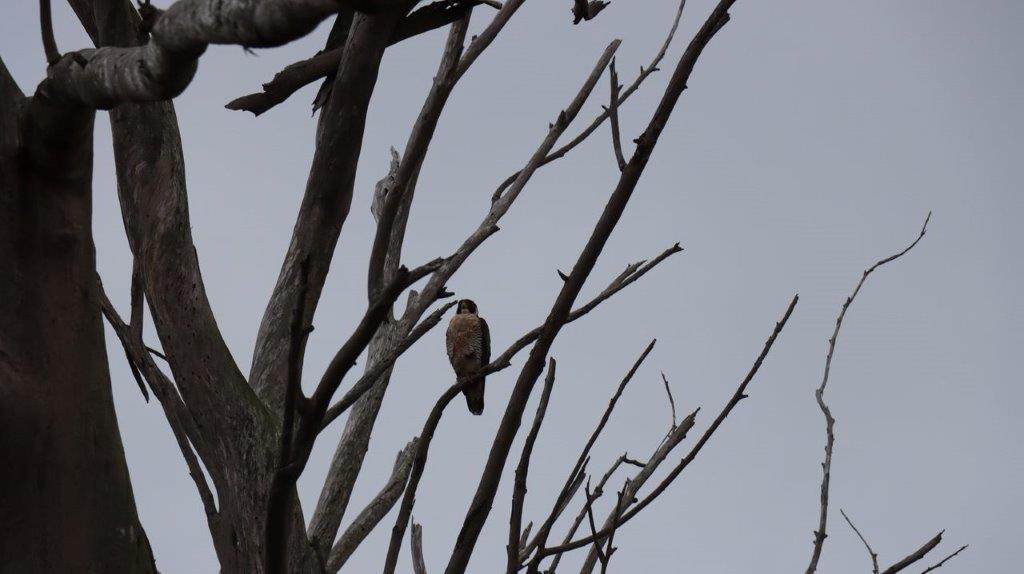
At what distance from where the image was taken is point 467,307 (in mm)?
7223

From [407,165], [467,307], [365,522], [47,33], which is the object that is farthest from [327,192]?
[467,307]

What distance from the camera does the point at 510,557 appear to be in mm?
1562

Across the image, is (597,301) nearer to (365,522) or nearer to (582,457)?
(582,457)

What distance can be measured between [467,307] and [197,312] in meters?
5.23

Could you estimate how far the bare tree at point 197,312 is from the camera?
4.46 ft

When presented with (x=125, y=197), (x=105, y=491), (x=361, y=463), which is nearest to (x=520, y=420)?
(x=105, y=491)

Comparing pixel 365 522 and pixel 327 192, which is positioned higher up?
pixel 327 192

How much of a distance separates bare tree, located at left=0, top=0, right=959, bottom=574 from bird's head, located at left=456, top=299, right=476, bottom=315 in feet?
15.7

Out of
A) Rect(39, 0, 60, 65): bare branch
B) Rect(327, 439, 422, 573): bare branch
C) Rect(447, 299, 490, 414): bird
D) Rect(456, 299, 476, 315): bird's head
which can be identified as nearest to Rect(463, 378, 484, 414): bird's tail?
Rect(447, 299, 490, 414): bird

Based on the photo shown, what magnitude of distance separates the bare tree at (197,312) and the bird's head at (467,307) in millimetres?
4777

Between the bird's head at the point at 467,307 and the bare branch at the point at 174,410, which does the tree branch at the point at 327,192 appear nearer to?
the bare branch at the point at 174,410

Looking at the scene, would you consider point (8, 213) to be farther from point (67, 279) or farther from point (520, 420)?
point (520, 420)

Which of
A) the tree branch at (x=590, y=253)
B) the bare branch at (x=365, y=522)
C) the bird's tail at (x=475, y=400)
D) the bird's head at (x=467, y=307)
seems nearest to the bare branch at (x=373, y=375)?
the tree branch at (x=590, y=253)

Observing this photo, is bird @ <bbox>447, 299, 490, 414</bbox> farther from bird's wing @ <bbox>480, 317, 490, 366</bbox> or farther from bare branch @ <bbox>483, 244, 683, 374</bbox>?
bare branch @ <bbox>483, 244, 683, 374</bbox>
